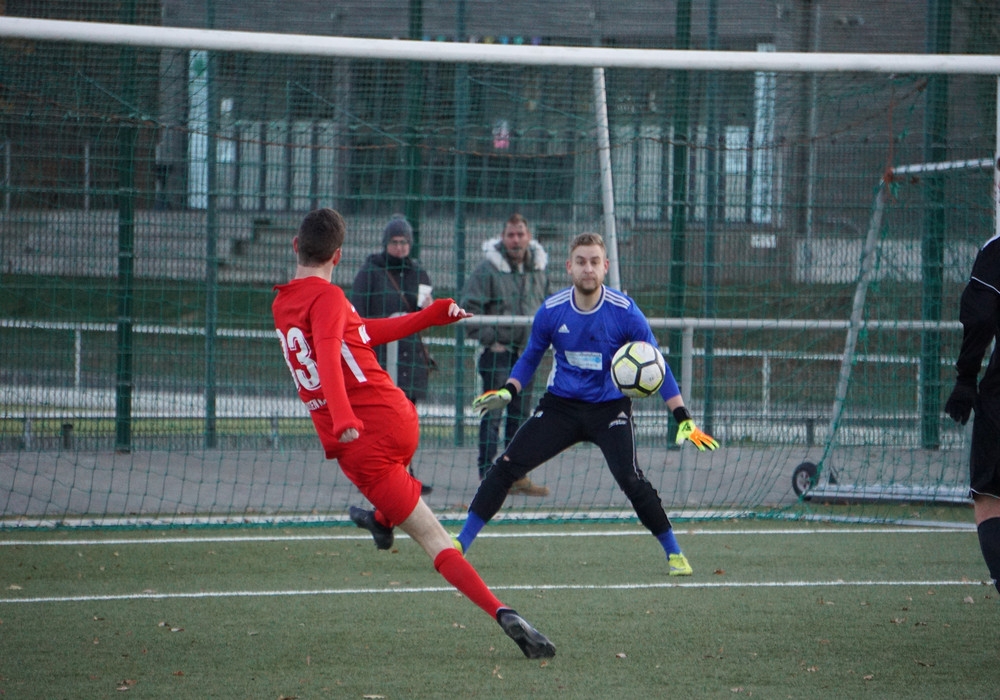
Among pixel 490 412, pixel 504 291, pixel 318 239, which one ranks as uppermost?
pixel 318 239

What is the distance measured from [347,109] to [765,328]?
390cm

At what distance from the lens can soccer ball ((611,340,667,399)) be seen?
5.90 metres

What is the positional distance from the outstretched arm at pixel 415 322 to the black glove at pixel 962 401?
6.40 feet

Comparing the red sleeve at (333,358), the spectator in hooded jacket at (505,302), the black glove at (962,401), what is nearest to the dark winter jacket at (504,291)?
the spectator in hooded jacket at (505,302)

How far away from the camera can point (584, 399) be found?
244 inches

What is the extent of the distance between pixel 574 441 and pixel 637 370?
0.58m

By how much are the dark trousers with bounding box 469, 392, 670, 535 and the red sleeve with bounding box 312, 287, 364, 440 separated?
184 cm

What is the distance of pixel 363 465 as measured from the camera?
14.8 ft

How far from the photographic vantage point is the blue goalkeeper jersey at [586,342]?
6191mm

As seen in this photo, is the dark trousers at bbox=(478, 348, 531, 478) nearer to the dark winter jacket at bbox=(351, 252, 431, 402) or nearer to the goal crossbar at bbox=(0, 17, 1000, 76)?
the dark winter jacket at bbox=(351, 252, 431, 402)

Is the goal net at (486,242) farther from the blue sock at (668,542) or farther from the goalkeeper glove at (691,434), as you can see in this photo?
the goalkeeper glove at (691,434)

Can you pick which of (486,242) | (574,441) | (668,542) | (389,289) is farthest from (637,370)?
(486,242)

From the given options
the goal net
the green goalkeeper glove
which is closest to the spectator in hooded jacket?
the goal net

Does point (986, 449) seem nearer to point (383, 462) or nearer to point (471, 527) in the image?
point (383, 462)
